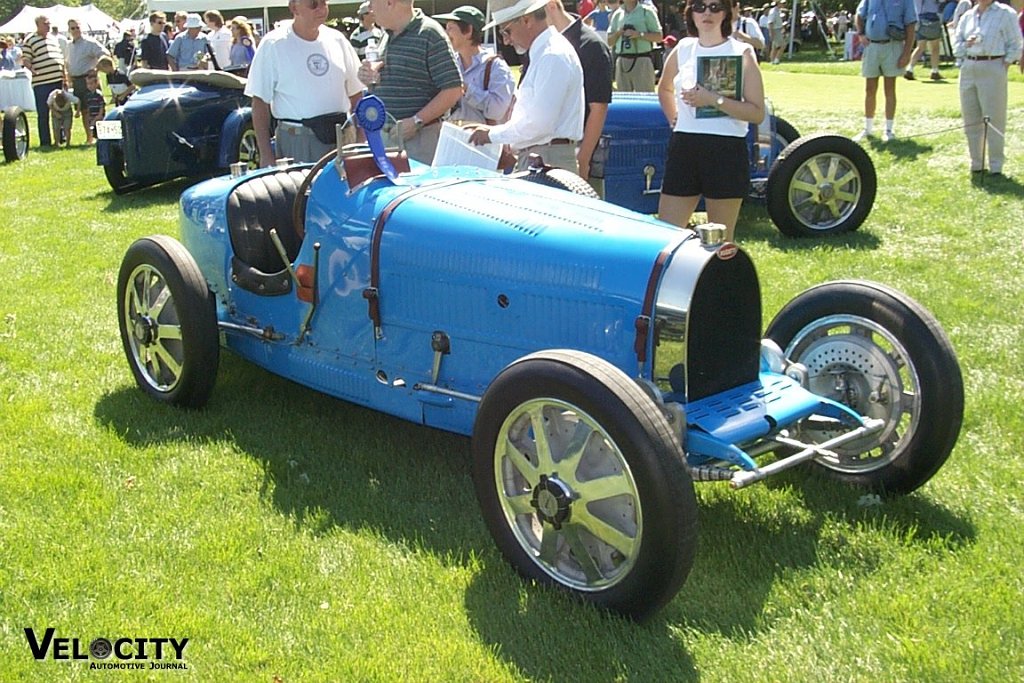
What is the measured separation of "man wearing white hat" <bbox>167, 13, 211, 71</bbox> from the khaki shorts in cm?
1093

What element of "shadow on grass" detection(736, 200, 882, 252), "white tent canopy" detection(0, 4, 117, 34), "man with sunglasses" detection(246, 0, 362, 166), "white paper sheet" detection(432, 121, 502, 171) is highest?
"white tent canopy" detection(0, 4, 117, 34)

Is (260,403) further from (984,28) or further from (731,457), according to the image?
(984,28)

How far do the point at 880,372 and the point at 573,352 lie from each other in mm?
1371

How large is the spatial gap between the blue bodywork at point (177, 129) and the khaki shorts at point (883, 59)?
6570mm

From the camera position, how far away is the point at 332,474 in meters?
4.42

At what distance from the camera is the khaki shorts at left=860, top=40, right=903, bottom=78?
1110 centimetres

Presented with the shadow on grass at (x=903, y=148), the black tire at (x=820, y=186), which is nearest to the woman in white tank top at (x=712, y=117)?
the black tire at (x=820, y=186)

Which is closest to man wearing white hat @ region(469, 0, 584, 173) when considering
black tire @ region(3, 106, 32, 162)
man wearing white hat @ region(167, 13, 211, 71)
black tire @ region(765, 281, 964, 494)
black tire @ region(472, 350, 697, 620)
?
Result: black tire @ region(765, 281, 964, 494)

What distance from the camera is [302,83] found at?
6559mm

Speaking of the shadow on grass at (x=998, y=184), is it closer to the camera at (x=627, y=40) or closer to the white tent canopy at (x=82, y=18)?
the camera at (x=627, y=40)

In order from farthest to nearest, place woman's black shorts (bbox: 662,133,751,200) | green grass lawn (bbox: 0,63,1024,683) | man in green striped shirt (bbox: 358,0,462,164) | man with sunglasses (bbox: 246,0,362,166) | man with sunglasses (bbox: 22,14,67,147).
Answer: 1. man with sunglasses (bbox: 22,14,67,147)
2. man with sunglasses (bbox: 246,0,362,166)
3. man in green striped shirt (bbox: 358,0,462,164)
4. woman's black shorts (bbox: 662,133,751,200)
5. green grass lawn (bbox: 0,63,1024,683)

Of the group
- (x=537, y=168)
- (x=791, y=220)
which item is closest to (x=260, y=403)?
(x=537, y=168)

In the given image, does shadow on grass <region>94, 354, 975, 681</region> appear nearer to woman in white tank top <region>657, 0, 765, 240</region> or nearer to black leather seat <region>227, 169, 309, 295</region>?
black leather seat <region>227, 169, 309, 295</region>

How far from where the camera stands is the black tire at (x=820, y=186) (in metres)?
8.20
